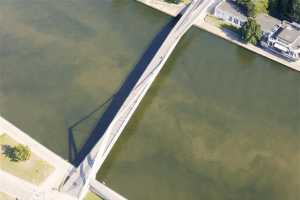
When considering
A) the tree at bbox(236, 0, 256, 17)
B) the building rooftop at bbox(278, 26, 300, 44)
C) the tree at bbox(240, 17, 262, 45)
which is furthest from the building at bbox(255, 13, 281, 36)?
the building rooftop at bbox(278, 26, 300, 44)

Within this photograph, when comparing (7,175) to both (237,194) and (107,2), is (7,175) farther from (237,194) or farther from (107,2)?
(107,2)

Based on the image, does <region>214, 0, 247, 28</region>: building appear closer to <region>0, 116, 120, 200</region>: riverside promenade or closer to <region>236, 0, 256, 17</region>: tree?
<region>236, 0, 256, 17</region>: tree

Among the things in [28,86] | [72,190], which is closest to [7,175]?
[72,190]

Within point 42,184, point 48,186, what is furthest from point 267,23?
point 42,184

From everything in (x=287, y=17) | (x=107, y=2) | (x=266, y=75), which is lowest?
(x=107, y=2)

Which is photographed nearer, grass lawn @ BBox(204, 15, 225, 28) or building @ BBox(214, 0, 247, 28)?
building @ BBox(214, 0, 247, 28)

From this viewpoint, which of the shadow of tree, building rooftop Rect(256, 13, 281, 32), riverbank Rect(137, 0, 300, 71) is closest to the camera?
the shadow of tree
